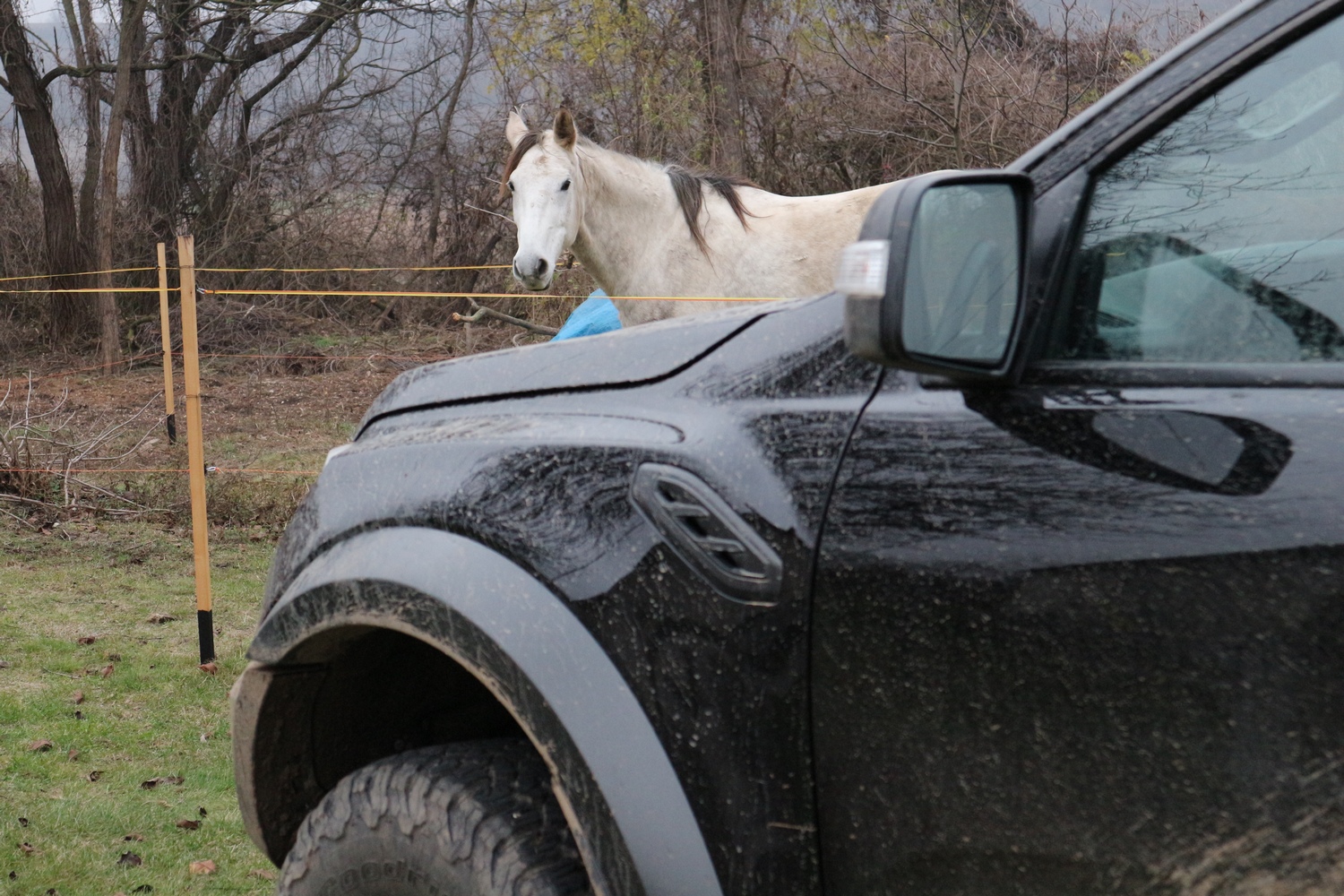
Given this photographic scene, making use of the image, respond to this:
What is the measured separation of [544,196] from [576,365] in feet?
15.5

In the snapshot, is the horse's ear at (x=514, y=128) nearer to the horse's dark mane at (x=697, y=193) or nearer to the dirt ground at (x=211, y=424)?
the horse's dark mane at (x=697, y=193)

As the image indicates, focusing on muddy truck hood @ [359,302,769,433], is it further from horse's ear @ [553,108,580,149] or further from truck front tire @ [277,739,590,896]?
horse's ear @ [553,108,580,149]

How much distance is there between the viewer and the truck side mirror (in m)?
1.36

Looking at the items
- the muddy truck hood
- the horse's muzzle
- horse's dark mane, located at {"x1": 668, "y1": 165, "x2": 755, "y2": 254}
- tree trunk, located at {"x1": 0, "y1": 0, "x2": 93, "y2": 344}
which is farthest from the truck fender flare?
tree trunk, located at {"x1": 0, "y1": 0, "x2": 93, "y2": 344}

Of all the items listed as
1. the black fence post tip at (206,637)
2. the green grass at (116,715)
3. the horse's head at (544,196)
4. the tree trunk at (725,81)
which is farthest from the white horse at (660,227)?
the tree trunk at (725,81)

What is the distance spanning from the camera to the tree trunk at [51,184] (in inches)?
666

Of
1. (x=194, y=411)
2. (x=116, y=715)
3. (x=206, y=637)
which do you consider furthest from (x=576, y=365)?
(x=206, y=637)

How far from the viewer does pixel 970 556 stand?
1369 millimetres

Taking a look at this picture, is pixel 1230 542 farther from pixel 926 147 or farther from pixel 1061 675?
pixel 926 147

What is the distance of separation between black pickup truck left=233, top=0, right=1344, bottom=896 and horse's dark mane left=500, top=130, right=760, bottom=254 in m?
4.90

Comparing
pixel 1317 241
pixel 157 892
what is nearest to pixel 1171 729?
pixel 1317 241

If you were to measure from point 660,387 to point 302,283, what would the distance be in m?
16.7

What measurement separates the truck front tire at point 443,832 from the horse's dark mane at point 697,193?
4.91 metres

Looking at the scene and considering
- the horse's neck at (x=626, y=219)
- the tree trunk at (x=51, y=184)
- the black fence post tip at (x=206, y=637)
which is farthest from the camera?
the tree trunk at (x=51, y=184)
